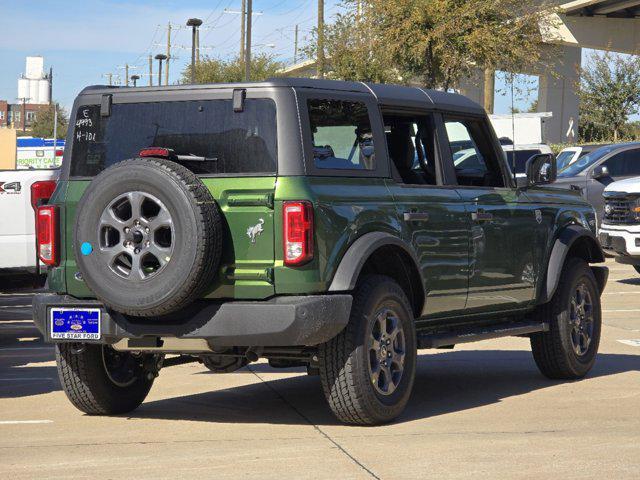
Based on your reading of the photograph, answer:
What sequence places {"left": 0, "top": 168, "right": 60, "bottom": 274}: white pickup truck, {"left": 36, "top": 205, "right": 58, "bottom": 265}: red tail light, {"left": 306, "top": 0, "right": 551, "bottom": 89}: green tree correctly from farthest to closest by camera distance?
{"left": 306, "top": 0, "right": 551, "bottom": 89}: green tree, {"left": 0, "top": 168, "right": 60, "bottom": 274}: white pickup truck, {"left": 36, "top": 205, "right": 58, "bottom": 265}: red tail light

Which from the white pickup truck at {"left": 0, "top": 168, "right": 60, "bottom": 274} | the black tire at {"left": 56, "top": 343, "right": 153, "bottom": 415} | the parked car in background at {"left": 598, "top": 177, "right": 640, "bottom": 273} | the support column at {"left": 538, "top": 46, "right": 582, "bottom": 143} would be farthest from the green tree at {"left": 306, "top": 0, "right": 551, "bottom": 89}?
the black tire at {"left": 56, "top": 343, "right": 153, "bottom": 415}

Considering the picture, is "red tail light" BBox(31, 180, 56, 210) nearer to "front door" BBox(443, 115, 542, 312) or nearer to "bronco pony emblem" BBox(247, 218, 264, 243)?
"front door" BBox(443, 115, 542, 312)

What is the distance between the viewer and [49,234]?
835 cm

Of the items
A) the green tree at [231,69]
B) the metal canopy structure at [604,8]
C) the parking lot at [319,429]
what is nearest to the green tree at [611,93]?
the metal canopy structure at [604,8]

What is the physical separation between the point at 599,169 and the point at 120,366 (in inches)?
669

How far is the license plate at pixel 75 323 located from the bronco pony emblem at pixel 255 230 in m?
1.05

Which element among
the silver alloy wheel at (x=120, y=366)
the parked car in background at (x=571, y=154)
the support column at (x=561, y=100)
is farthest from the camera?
the support column at (x=561, y=100)

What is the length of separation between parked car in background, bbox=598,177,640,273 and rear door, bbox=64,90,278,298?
12367mm

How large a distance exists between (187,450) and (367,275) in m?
1.61

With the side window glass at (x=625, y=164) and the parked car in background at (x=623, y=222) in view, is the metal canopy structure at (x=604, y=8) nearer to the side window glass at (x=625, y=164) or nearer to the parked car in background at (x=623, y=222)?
the side window glass at (x=625, y=164)

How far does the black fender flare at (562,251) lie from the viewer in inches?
399

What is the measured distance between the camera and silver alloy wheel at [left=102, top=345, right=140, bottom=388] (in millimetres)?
8734

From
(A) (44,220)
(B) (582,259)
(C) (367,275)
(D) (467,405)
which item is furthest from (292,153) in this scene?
(B) (582,259)

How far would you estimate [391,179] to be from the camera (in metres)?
8.55
